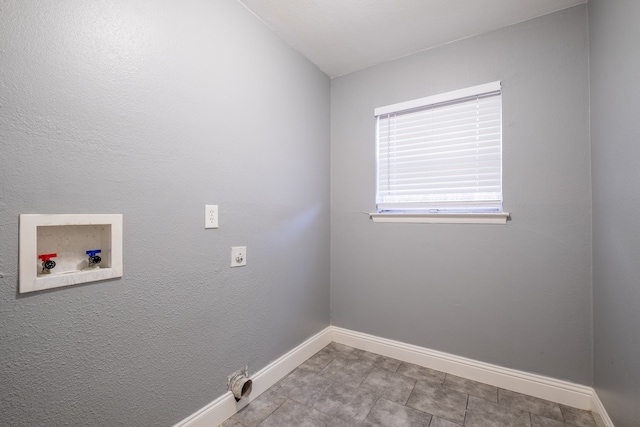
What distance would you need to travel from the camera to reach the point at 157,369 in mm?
1188

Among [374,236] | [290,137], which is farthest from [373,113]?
[374,236]

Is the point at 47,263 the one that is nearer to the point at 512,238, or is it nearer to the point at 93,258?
the point at 93,258

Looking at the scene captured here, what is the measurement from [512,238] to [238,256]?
173 centimetres

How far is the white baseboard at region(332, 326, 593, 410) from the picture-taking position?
1567 millimetres

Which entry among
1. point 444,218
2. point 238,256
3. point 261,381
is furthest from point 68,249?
point 444,218

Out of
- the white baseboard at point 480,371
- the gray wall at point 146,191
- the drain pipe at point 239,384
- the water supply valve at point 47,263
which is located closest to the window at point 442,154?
the gray wall at point 146,191

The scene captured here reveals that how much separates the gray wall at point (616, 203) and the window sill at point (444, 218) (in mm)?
461

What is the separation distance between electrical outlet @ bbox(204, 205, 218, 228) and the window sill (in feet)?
4.11

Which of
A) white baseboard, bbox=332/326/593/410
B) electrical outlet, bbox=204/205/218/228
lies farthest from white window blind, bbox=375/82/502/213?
electrical outlet, bbox=204/205/218/228

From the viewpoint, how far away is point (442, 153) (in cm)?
196

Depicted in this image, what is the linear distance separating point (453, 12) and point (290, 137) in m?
1.28

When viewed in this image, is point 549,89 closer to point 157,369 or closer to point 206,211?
point 206,211

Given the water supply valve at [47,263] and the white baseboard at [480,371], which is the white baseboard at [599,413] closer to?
the white baseboard at [480,371]

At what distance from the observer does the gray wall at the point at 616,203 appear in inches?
42.9
